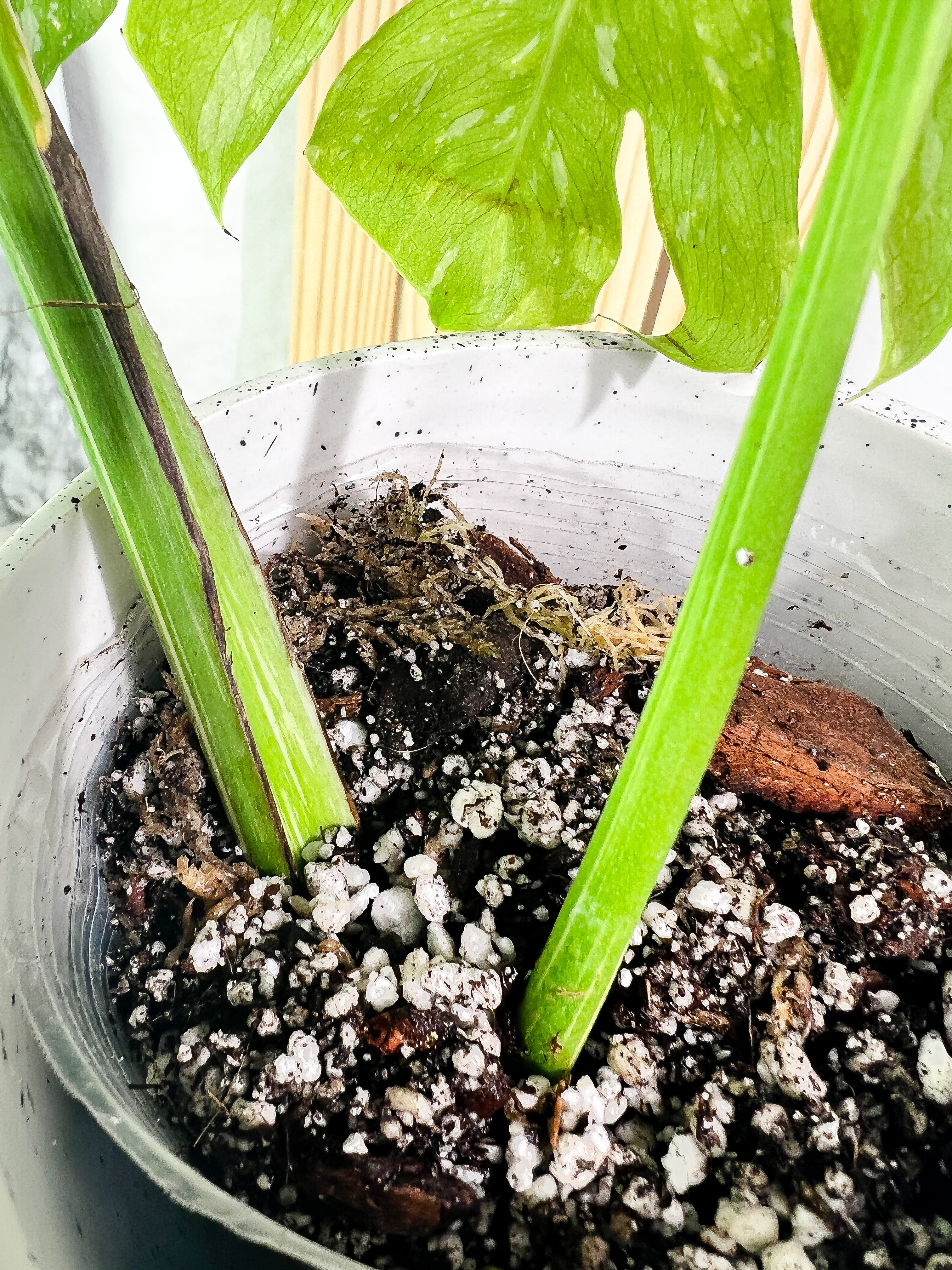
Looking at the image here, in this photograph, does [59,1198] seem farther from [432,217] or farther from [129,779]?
[432,217]

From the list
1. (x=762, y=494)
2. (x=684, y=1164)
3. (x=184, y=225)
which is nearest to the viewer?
(x=762, y=494)

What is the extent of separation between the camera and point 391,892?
387mm

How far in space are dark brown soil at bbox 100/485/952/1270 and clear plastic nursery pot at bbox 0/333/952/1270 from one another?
0.11 ft

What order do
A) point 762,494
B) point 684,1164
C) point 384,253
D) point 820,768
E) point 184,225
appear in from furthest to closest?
point 184,225, point 384,253, point 820,768, point 684,1164, point 762,494

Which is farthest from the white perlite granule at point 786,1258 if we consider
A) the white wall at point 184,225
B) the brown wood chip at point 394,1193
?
the white wall at point 184,225

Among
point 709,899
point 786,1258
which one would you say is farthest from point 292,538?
point 786,1258

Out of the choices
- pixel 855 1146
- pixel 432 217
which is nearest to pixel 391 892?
pixel 855 1146

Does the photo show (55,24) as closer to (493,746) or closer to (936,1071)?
(493,746)

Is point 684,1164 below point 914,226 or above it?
below

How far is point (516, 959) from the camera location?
37cm

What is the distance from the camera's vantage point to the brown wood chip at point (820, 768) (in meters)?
0.45

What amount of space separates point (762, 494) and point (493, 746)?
0.26 m

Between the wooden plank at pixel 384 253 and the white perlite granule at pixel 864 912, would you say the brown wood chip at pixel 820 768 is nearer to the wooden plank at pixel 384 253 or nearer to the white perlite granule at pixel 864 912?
the white perlite granule at pixel 864 912

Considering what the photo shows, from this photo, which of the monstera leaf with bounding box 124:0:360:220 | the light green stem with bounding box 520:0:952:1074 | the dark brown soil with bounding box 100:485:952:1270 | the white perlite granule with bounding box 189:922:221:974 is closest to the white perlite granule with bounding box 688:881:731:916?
the dark brown soil with bounding box 100:485:952:1270
